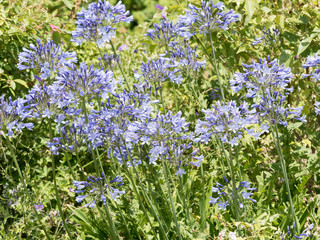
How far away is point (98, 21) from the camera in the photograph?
2.90 m

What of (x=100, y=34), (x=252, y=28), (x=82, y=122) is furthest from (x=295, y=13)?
(x=82, y=122)

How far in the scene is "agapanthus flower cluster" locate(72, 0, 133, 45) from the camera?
2.85 metres

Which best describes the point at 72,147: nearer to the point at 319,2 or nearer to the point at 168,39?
the point at 168,39

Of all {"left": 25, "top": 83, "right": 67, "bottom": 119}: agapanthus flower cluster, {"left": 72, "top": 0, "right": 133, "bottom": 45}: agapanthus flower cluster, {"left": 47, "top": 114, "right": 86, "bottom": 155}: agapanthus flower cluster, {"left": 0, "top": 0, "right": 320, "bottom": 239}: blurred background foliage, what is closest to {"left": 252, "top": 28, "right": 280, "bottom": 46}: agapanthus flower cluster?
{"left": 0, "top": 0, "right": 320, "bottom": 239}: blurred background foliage

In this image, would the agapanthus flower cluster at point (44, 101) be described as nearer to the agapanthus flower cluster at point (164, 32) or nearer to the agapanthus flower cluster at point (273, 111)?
the agapanthus flower cluster at point (164, 32)

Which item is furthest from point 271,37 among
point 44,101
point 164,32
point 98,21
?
point 44,101

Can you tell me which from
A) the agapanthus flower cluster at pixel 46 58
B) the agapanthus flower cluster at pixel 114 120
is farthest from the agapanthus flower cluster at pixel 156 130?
the agapanthus flower cluster at pixel 46 58

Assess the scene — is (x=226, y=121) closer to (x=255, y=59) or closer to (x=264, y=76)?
(x=264, y=76)

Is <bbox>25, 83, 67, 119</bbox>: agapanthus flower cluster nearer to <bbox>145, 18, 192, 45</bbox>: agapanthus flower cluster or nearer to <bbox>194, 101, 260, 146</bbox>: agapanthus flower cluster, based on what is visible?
<bbox>194, 101, 260, 146</bbox>: agapanthus flower cluster

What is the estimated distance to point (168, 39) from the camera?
10.8 ft

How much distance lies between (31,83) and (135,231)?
2.07 metres

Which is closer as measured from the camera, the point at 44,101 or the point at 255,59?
the point at 44,101

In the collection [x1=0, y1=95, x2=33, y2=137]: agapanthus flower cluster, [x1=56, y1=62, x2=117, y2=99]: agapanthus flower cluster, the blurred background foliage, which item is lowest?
the blurred background foliage

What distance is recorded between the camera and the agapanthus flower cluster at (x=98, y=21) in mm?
2850
